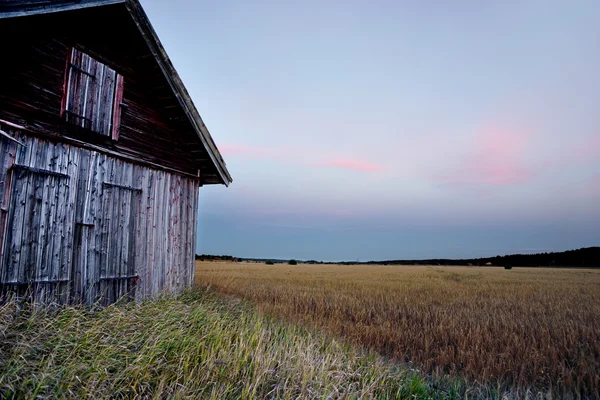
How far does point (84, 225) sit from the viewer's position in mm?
7199

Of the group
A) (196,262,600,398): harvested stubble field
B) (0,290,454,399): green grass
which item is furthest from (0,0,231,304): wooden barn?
(196,262,600,398): harvested stubble field

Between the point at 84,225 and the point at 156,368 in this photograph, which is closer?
the point at 156,368

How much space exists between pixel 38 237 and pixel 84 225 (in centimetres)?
87

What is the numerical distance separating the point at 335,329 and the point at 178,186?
5626 millimetres

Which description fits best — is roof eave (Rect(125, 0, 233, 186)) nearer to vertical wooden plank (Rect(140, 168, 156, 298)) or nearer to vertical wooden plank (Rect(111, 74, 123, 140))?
vertical wooden plank (Rect(111, 74, 123, 140))

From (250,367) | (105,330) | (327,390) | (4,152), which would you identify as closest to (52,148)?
(4,152)

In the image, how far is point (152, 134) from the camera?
29.1ft

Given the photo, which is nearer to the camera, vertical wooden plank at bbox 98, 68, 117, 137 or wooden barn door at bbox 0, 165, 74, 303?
wooden barn door at bbox 0, 165, 74, 303

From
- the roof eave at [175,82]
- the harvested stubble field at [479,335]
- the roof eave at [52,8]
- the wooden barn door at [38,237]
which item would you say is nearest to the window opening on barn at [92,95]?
the roof eave at [52,8]

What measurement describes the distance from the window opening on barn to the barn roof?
988 millimetres

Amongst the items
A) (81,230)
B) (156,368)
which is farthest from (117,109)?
(156,368)

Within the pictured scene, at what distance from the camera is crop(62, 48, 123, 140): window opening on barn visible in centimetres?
703

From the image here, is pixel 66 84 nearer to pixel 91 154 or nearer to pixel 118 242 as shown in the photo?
pixel 91 154

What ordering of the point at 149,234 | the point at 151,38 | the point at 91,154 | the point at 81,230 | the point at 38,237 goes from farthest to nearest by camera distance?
the point at 149,234 → the point at 151,38 → the point at 91,154 → the point at 81,230 → the point at 38,237
